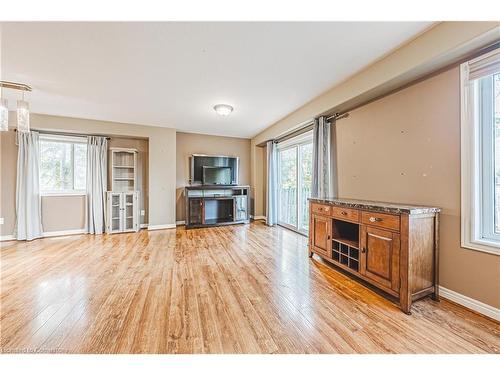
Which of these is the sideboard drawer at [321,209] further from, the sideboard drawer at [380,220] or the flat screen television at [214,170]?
the flat screen television at [214,170]

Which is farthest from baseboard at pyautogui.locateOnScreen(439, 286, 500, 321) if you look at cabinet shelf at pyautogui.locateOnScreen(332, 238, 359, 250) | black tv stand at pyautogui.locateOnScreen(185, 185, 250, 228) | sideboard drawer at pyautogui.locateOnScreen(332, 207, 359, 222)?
black tv stand at pyautogui.locateOnScreen(185, 185, 250, 228)

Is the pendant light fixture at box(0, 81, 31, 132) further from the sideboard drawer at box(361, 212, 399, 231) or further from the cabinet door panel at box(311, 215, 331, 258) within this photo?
the sideboard drawer at box(361, 212, 399, 231)

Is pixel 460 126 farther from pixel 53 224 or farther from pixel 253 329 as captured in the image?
pixel 53 224

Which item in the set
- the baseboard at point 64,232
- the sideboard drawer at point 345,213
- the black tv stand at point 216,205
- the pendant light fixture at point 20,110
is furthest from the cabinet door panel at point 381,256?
the baseboard at point 64,232

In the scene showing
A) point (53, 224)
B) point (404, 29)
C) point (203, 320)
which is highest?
point (404, 29)

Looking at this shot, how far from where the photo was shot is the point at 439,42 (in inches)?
67.4

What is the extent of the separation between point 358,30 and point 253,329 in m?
2.60

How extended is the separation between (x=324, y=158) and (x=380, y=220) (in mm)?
1561

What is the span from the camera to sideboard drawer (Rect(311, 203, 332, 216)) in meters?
2.67

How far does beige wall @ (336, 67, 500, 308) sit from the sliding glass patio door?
158cm

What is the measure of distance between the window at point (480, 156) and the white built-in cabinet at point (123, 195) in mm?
5449

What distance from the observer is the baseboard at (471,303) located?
1.61 metres

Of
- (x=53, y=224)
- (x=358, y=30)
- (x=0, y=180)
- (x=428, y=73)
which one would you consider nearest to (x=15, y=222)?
(x=53, y=224)
